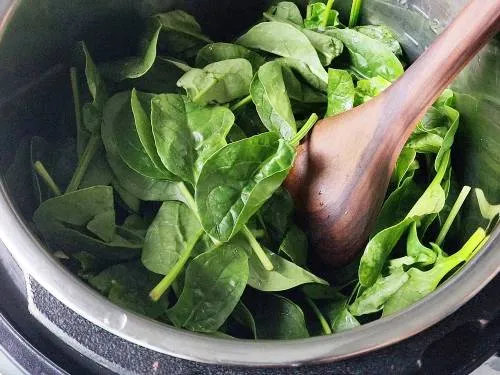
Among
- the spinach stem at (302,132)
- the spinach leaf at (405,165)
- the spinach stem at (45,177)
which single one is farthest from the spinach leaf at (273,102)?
the spinach stem at (45,177)

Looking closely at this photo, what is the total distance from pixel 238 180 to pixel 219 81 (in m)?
0.14

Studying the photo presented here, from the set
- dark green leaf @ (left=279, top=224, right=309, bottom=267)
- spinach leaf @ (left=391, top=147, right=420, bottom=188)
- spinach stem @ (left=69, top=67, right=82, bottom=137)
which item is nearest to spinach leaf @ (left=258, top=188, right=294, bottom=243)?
dark green leaf @ (left=279, top=224, right=309, bottom=267)

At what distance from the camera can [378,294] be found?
1.97 feet

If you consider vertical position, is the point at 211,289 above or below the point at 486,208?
below

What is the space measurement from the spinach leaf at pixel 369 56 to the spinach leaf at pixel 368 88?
0.09 feet

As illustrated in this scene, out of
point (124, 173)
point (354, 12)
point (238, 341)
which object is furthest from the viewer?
point (354, 12)

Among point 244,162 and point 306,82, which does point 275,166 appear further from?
point 306,82

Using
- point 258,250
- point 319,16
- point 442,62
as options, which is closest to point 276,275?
point 258,250

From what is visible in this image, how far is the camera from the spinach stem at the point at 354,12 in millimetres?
782

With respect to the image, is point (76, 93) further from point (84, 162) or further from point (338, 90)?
point (338, 90)

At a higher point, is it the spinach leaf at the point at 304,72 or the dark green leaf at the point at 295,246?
the spinach leaf at the point at 304,72

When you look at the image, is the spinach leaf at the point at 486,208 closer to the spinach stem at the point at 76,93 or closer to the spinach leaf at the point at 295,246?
the spinach leaf at the point at 295,246

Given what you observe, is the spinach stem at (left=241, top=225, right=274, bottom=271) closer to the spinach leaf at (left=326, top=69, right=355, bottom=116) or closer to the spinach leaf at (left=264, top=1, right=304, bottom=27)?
the spinach leaf at (left=326, top=69, right=355, bottom=116)

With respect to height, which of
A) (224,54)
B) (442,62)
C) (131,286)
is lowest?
(131,286)
